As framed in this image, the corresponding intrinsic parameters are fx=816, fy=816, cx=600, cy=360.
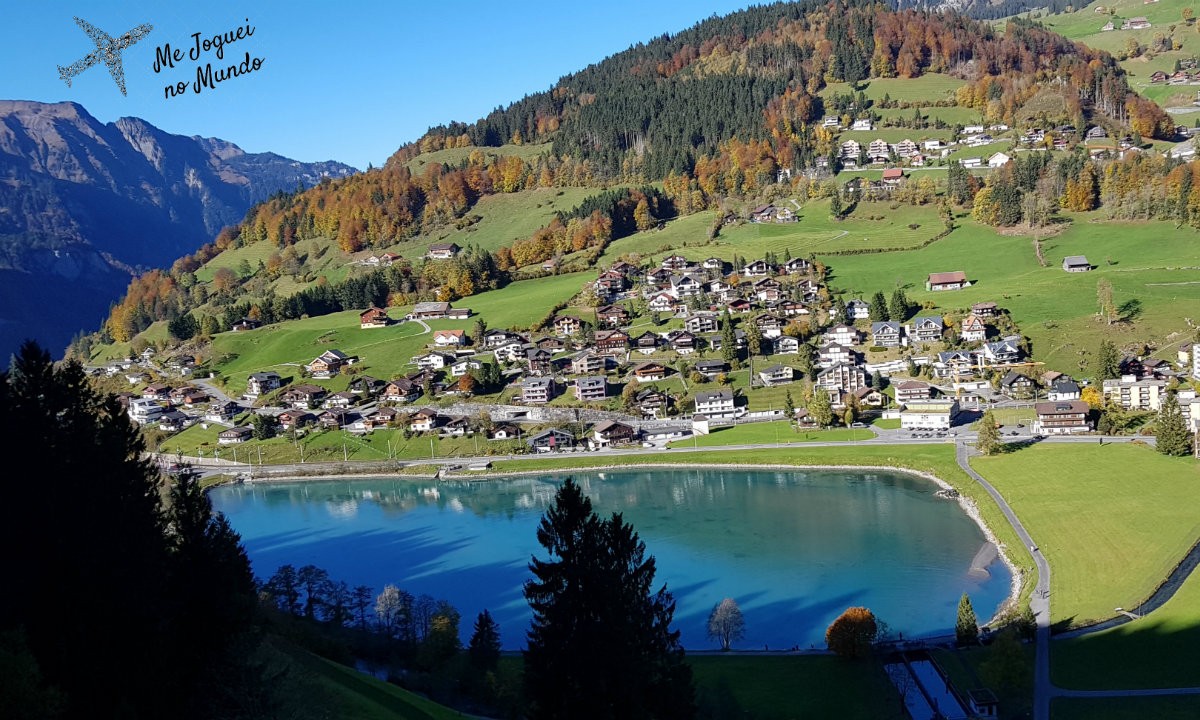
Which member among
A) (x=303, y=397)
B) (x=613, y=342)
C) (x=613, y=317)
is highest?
(x=613, y=317)

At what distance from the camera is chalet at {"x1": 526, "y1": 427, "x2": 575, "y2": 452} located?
136ft

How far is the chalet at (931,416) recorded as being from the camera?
36531 millimetres

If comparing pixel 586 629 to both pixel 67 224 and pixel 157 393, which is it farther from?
pixel 67 224

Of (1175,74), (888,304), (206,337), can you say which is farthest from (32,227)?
(1175,74)

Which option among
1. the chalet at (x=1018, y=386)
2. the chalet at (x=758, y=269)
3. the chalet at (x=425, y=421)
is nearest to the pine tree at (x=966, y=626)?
the chalet at (x=1018, y=386)

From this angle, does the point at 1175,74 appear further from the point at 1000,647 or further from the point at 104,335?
the point at 104,335

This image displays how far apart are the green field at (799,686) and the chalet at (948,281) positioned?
37435 mm

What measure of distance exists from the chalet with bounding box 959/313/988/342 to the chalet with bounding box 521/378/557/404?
22299 mm

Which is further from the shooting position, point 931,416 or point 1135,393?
point 931,416

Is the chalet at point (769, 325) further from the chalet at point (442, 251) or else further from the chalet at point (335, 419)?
the chalet at point (442, 251)

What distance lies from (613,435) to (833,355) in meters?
12.9

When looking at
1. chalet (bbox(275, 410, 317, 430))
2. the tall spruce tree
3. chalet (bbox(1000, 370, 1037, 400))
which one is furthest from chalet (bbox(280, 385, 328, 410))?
the tall spruce tree

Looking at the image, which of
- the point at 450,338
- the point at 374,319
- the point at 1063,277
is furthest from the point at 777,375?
the point at 374,319

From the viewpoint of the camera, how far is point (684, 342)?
49.1 meters
